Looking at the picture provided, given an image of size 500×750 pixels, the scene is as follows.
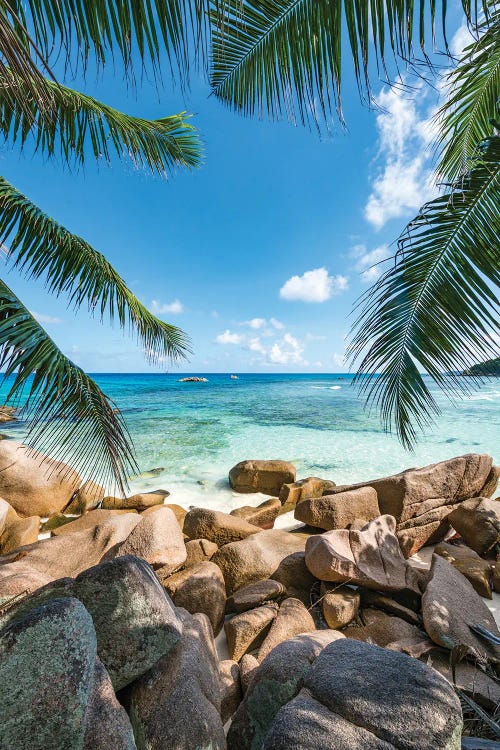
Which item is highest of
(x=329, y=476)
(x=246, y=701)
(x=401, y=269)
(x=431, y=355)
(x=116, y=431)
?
(x=401, y=269)

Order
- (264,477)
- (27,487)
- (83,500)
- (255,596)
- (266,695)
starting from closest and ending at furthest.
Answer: (266,695) < (255,596) < (27,487) < (83,500) < (264,477)

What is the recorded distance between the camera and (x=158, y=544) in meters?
3.56

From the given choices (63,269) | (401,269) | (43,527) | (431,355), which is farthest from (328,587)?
(43,527)

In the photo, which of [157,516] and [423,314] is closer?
[423,314]

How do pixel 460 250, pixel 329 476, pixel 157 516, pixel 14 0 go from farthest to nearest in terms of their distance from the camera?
pixel 329 476 < pixel 157 516 < pixel 460 250 < pixel 14 0

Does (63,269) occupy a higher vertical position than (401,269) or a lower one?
higher

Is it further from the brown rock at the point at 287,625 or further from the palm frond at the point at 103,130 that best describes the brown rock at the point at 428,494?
the palm frond at the point at 103,130

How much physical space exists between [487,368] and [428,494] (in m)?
3.70

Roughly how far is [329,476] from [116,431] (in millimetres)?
8492

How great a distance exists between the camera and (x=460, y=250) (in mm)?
2027

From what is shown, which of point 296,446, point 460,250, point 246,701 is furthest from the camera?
point 296,446

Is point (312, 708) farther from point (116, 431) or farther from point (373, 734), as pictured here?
point (116, 431)

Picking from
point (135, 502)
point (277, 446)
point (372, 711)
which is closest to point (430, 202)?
point (372, 711)

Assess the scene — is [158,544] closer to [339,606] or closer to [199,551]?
[199,551]
